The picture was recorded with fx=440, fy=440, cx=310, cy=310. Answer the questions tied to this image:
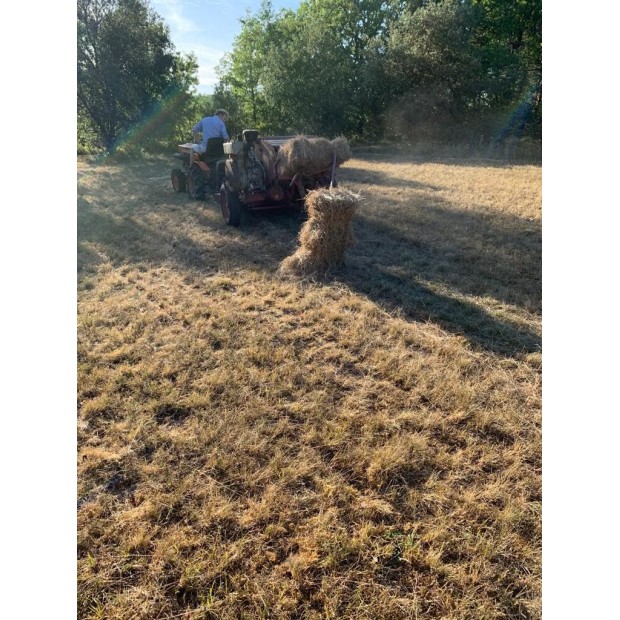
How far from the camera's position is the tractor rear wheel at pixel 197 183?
9375mm

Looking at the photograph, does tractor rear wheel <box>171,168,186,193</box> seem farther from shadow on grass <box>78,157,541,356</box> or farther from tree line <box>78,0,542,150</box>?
tree line <box>78,0,542,150</box>

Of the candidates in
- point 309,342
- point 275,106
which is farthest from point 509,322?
point 275,106

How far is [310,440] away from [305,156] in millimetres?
4477

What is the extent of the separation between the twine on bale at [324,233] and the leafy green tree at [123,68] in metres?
16.8

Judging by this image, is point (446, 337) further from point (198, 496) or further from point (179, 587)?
point (179, 587)

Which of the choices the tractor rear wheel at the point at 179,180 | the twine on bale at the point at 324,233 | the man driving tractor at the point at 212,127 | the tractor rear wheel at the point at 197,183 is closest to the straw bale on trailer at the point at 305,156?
the twine on bale at the point at 324,233

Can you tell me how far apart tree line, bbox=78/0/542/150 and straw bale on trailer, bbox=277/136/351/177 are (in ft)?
50.7

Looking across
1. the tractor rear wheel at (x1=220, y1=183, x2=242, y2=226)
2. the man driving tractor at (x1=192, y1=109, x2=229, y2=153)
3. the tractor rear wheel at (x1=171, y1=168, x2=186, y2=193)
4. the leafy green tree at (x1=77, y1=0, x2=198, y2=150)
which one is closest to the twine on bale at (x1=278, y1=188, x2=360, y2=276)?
the tractor rear wheel at (x1=220, y1=183, x2=242, y2=226)

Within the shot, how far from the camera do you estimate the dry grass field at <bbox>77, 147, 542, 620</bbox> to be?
1937 millimetres

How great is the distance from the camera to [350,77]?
24.7 meters

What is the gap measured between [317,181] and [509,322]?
377cm

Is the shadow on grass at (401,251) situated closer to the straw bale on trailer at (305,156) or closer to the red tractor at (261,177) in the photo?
the red tractor at (261,177)

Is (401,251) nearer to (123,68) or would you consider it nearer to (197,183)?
(197,183)

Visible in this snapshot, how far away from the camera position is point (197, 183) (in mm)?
9469
